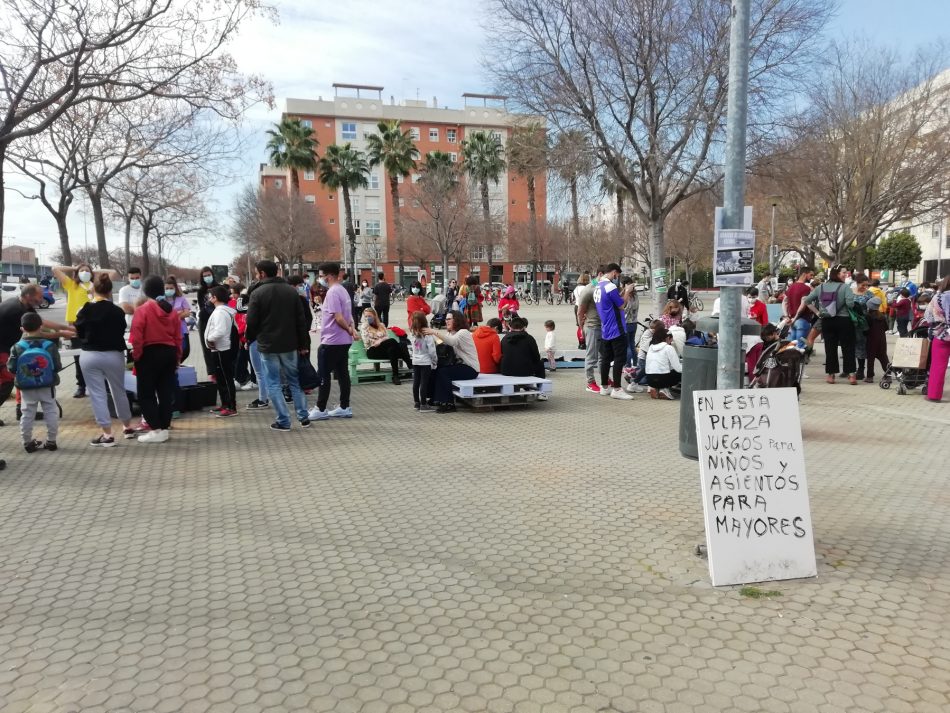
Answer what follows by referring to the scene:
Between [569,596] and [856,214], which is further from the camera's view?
[856,214]

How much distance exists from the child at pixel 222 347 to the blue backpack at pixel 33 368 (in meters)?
1.96

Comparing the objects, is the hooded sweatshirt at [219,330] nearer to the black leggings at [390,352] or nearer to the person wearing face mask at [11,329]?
the person wearing face mask at [11,329]

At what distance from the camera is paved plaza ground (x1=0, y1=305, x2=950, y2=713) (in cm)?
286

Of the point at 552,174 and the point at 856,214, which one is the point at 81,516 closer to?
the point at 552,174

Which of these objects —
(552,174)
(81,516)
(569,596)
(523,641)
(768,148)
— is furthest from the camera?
(552,174)

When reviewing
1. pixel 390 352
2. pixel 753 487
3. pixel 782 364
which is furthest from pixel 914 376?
pixel 390 352

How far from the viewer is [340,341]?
8336mm

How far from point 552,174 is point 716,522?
14.1 m

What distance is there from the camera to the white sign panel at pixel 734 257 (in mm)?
4461

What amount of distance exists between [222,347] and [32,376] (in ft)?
7.24

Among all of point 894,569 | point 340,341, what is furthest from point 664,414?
point 894,569

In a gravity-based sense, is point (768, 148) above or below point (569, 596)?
above

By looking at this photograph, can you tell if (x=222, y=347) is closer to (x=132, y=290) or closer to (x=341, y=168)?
(x=132, y=290)

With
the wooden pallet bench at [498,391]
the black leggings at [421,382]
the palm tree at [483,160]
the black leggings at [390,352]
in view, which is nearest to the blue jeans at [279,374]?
the black leggings at [421,382]
